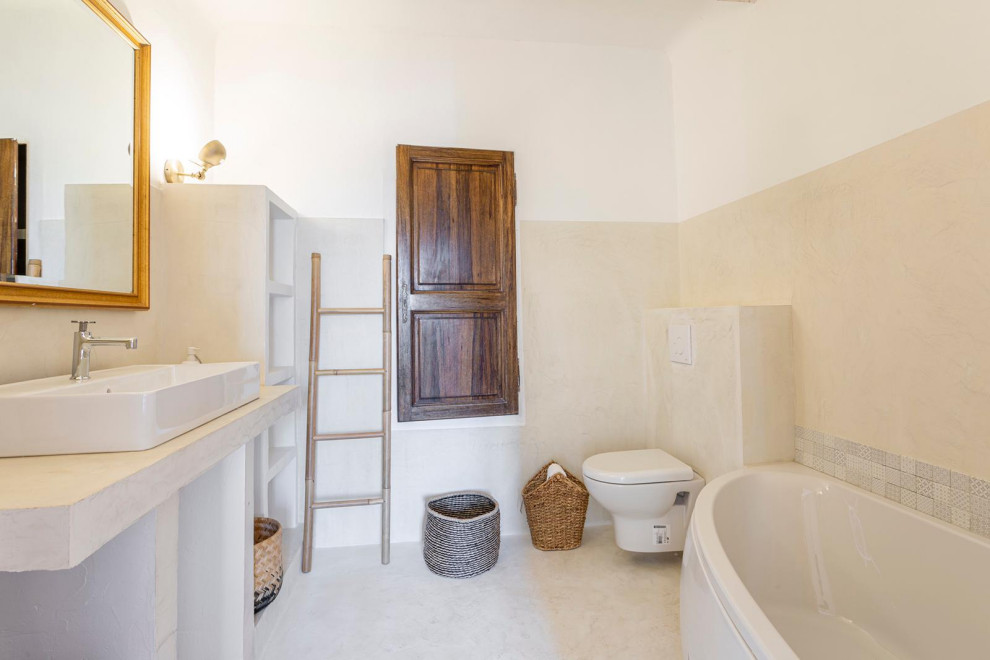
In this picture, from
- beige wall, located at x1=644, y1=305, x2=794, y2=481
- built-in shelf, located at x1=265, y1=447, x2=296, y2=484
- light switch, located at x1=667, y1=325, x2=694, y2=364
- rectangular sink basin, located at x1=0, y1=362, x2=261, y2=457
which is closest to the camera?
rectangular sink basin, located at x1=0, y1=362, x2=261, y2=457

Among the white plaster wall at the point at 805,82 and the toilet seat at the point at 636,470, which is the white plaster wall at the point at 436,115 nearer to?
the white plaster wall at the point at 805,82

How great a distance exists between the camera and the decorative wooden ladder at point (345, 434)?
6.84ft

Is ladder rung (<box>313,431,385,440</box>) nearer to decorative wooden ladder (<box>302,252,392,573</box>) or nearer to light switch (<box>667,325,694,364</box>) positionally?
decorative wooden ladder (<box>302,252,392,573</box>)

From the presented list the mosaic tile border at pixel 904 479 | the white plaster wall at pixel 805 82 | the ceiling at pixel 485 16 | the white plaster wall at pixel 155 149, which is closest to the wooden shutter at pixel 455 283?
the ceiling at pixel 485 16

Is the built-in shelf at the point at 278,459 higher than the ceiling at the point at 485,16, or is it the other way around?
the ceiling at the point at 485,16

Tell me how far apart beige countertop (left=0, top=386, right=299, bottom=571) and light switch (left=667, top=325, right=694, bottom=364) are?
1.85m

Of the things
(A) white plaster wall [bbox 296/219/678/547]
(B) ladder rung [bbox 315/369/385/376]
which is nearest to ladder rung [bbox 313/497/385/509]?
(A) white plaster wall [bbox 296/219/678/547]

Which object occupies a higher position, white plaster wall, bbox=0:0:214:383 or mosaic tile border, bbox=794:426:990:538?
white plaster wall, bbox=0:0:214:383

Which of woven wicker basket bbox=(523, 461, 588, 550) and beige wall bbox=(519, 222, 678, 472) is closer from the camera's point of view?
woven wicker basket bbox=(523, 461, 588, 550)

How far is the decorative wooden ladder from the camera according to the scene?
208 cm

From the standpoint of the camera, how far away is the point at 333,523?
87.9 inches

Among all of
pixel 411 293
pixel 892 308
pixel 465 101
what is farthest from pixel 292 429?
pixel 892 308

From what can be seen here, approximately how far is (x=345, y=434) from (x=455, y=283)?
2.97 ft

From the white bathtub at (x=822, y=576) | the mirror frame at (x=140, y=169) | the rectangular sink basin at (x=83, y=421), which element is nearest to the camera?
the rectangular sink basin at (x=83, y=421)
